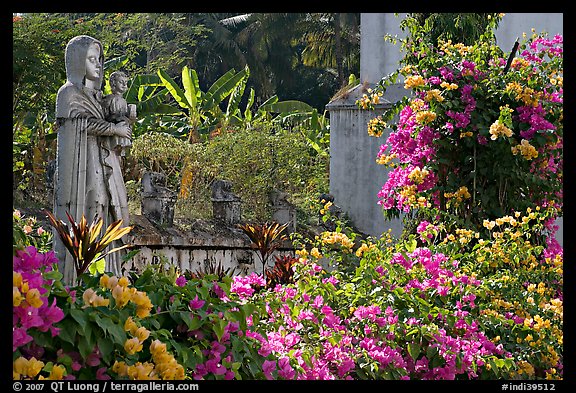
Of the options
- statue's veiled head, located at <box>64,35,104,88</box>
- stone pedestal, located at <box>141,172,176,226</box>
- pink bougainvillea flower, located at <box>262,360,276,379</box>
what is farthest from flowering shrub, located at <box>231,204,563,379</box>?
stone pedestal, located at <box>141,172,176,226</box>

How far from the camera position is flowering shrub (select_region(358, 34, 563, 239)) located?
6.83 metres

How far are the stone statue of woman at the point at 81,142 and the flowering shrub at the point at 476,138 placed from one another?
2.23m

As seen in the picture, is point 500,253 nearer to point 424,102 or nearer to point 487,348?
point 487,348

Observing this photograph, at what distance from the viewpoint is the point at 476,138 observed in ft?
22.7

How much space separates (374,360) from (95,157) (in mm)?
2868

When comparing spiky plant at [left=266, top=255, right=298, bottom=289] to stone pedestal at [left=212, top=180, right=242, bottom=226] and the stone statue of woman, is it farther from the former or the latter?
stone pedestal at [left=212, top=180, right=242, bottom=226]

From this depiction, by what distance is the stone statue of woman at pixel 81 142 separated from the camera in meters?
6.13

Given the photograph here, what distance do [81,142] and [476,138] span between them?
304 centimetres

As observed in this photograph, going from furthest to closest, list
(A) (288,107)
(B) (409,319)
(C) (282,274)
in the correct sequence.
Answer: (A) (288,107) → (C) (282,274) → (B) (409,319)

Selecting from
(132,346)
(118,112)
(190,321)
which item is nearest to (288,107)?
(118,112)

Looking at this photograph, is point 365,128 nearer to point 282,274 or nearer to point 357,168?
point 357,168

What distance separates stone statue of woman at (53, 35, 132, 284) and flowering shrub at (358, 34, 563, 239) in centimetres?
223

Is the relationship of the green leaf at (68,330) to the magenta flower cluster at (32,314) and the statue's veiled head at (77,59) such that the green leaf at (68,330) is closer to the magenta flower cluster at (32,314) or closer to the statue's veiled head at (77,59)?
the magenta flower cluster at (32,314)

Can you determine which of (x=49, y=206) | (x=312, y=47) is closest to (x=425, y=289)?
(x=49, y=206)
